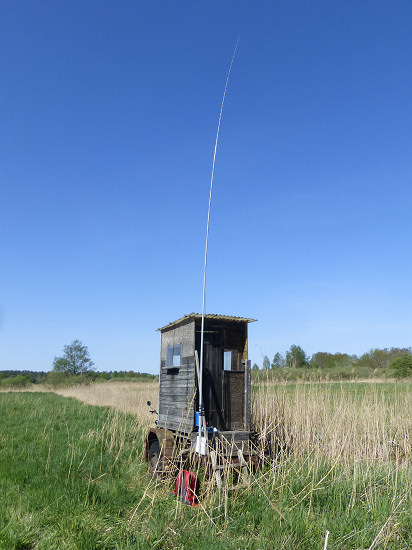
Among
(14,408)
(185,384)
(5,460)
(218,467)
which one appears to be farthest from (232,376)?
(14,408)

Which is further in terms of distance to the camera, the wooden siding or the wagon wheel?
the wagon wheel

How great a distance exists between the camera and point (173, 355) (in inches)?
332

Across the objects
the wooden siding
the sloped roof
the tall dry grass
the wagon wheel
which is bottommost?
the wagon wheel

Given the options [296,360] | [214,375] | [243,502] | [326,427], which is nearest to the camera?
[243,502]

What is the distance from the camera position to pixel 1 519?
17.9 ft

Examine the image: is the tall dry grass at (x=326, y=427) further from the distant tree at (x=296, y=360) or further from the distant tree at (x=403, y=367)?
the distant tree at (x=403, y=367)

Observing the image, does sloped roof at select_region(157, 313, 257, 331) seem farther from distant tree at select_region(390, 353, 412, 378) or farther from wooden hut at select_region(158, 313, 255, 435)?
distant tree at select_region(390, 353, 412, 378)

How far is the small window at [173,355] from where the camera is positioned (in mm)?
8102

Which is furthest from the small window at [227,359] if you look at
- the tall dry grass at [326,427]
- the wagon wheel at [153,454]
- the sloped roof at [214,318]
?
the wagon wheel at [153,454]

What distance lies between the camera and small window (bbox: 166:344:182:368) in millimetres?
8102

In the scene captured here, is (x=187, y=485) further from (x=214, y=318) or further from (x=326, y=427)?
(x=326, y=427)

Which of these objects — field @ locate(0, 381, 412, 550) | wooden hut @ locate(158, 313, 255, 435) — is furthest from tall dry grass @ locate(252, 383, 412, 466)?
wooden hut @ locate(158, 313, 255, 435)

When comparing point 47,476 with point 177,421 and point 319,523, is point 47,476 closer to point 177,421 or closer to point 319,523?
point 177,421

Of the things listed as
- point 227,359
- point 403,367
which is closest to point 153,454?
point 227,359
